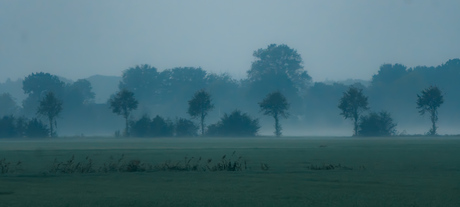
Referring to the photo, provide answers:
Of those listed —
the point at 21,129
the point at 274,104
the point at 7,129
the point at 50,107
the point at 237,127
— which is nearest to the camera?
the point at 274,104

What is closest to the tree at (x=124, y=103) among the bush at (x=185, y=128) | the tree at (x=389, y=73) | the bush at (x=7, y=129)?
the bush at (x=185, y=128)

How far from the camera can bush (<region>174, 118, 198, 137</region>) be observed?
7438 centimetres

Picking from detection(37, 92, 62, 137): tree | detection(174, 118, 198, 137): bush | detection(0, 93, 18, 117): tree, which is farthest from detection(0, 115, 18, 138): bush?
detection(0, 93, 18, 117): tree

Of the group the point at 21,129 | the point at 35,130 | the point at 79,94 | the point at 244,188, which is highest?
the point at 79,94

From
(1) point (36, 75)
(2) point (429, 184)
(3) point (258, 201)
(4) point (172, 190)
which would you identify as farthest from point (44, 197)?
(1) point (36, 75)

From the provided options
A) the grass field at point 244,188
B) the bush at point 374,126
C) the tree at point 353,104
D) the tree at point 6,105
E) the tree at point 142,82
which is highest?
the tree at point 142,82

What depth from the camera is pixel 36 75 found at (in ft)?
Result: 353

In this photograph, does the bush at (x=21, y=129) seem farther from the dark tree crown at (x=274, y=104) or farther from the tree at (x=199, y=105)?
the dark tree crown at (x=274, y=104)

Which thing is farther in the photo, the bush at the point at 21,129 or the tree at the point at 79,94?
the tree at the point at 79,94

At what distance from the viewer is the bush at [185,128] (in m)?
74.4

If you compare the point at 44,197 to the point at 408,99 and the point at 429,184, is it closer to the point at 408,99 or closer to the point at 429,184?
the point at 429,184

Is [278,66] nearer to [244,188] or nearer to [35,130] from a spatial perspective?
[35,130]

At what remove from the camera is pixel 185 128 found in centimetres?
7450

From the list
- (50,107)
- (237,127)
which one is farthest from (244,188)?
(50,107)
